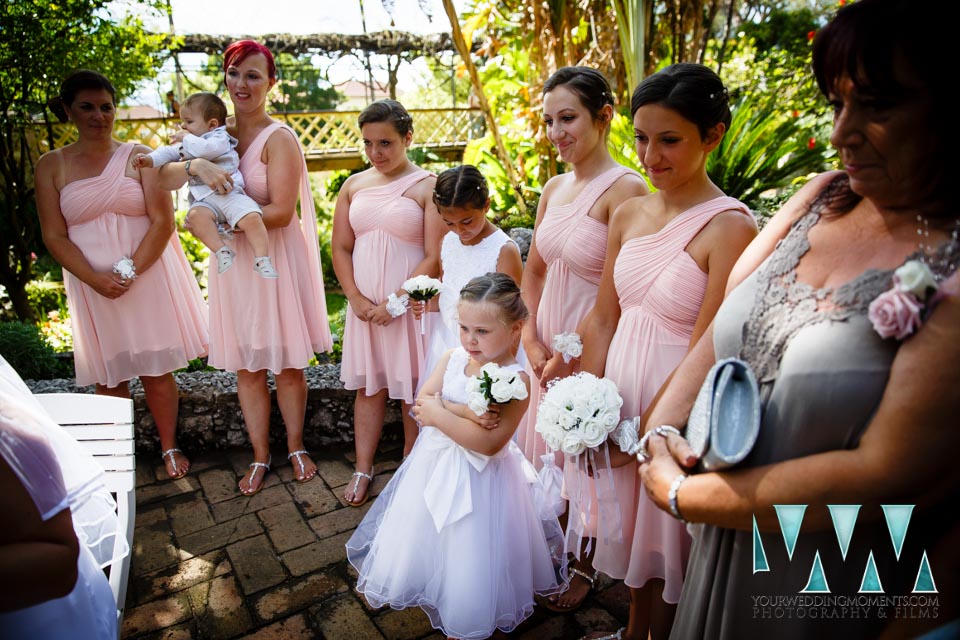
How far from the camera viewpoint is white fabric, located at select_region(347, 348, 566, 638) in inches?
91.0

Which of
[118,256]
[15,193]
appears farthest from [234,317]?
[15,193]

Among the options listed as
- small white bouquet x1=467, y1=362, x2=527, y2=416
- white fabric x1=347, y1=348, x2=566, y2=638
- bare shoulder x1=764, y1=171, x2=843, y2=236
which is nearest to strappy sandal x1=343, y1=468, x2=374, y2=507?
white fabric x1=347, y1=348, x2=566, y2=638

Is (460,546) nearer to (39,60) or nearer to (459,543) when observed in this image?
(459,543)

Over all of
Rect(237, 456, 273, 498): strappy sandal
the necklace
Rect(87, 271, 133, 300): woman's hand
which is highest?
the necklace

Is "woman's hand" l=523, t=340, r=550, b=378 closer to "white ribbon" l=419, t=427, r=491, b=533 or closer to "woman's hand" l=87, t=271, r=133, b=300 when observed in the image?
"white ribbon" l=419, t=427, r=491, b=533

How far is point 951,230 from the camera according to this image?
3.45 ft

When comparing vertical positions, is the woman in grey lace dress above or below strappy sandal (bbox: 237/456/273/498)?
above

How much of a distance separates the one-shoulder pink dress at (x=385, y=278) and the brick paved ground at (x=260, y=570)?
704 millimetres

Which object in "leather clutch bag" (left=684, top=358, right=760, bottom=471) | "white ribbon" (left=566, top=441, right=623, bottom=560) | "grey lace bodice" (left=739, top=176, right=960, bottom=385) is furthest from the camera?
"white ribbon" (left=566, top=441, right=623, bottom=560)

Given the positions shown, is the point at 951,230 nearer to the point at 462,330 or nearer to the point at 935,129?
the point at 935,129

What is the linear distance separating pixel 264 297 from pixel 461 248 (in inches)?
49.6

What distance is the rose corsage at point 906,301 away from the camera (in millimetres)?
986

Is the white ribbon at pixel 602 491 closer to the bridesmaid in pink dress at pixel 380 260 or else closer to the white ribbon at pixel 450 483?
the white ribbon at pixel 450 483

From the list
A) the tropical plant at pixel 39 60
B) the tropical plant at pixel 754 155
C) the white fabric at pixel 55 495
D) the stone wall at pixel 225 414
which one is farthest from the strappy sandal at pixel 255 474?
the tropical plant at pixel 754 155
